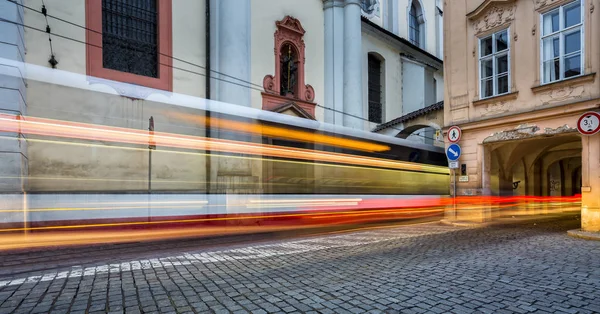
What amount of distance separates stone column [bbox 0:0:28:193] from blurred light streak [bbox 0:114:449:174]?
321 millimetres

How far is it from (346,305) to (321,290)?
0.59 meters

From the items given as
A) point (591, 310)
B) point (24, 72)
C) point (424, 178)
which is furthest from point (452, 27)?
point (24, 72)

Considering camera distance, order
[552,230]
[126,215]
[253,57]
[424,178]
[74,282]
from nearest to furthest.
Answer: [74,282] < [126,215] < [552,230] < [424,178] < [253,57]

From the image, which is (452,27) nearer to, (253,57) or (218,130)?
(253,57)

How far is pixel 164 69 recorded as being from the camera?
14.0m

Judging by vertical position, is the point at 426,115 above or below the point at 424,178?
above

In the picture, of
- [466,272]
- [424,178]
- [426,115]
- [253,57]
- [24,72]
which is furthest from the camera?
[426,115]

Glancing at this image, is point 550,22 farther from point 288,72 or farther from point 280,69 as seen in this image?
point 280,69

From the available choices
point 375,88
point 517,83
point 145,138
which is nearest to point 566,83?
point 517,83

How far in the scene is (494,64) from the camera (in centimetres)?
1252

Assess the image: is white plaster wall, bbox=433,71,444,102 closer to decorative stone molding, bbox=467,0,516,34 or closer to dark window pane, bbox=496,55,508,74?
decorative stone molding, bbox=467,0,516,34

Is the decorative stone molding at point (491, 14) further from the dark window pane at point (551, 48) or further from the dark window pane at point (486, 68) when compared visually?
the dark window pane at point (551, 48)

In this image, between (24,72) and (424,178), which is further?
(424,178)

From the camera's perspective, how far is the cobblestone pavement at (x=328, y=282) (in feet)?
13.0
